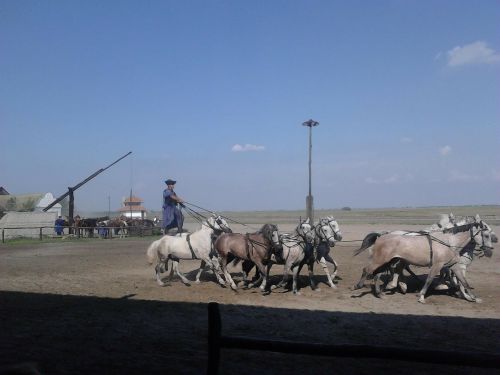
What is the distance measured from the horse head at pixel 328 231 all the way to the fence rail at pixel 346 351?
8.19m

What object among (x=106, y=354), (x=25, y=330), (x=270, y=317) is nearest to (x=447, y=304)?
(x=270, y=317)

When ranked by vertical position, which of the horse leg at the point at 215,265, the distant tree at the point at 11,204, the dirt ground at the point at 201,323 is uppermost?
the distant tree at the point at 11,204

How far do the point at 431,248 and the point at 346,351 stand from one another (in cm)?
763

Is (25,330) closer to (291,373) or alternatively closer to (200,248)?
(291,373)

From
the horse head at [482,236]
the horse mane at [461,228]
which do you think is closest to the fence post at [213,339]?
the horse mane at [461,228]

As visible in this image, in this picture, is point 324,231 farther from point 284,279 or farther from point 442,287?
point 442,287

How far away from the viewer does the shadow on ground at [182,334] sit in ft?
19.0

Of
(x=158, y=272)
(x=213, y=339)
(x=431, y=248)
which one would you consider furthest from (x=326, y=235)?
(x=213, y=339)

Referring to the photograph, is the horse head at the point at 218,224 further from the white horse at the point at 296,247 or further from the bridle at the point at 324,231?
the bridle at the point at 324,231

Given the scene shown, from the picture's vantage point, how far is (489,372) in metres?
5.74

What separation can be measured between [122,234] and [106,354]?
93.9 feet

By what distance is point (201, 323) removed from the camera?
26.7 feet

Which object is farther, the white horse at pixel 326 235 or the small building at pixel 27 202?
the small building at pixel 27 202

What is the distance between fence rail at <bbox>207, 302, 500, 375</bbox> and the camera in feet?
11.4
